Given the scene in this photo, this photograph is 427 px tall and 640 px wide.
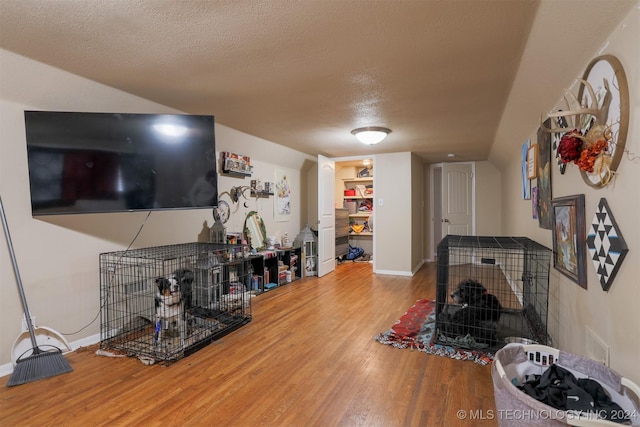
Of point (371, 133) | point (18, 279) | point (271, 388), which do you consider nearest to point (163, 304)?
point (18, 279)

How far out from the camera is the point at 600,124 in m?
1.57

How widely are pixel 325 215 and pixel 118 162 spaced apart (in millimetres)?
3452

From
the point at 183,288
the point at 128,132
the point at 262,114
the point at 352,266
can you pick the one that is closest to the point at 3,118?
the point at 128,132

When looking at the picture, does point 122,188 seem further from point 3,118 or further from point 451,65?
point 451,65

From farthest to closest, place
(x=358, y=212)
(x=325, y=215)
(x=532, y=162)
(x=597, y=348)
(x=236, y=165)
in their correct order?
(x=358, y=212)
(x=325, y=215)
(x=236, y=165)
(x=532, y=162)
(x=597, y=348)

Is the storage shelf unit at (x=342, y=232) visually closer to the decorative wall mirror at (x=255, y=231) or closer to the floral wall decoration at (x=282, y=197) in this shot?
the floral wall decoration at (x=282, y=197)

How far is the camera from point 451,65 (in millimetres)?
2291

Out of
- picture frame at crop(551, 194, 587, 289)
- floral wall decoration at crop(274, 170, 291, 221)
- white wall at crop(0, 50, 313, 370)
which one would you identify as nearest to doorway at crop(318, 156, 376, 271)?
floral wall decoration at crop(274, 170, 291, 221)

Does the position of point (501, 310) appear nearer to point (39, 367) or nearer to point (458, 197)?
point (39, 367)

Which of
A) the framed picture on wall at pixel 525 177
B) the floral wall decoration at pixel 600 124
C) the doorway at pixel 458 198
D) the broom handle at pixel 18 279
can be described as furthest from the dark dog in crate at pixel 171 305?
the doorway at pixel 458 198

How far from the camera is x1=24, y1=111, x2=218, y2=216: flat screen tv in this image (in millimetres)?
2404

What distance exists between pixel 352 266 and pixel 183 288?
4.13 m

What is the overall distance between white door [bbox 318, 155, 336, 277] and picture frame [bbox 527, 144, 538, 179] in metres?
2.95

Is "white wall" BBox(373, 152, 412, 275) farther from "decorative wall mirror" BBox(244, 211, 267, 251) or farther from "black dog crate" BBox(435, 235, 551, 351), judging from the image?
"black dog crate" BBox(435, 235, 551, 351)
